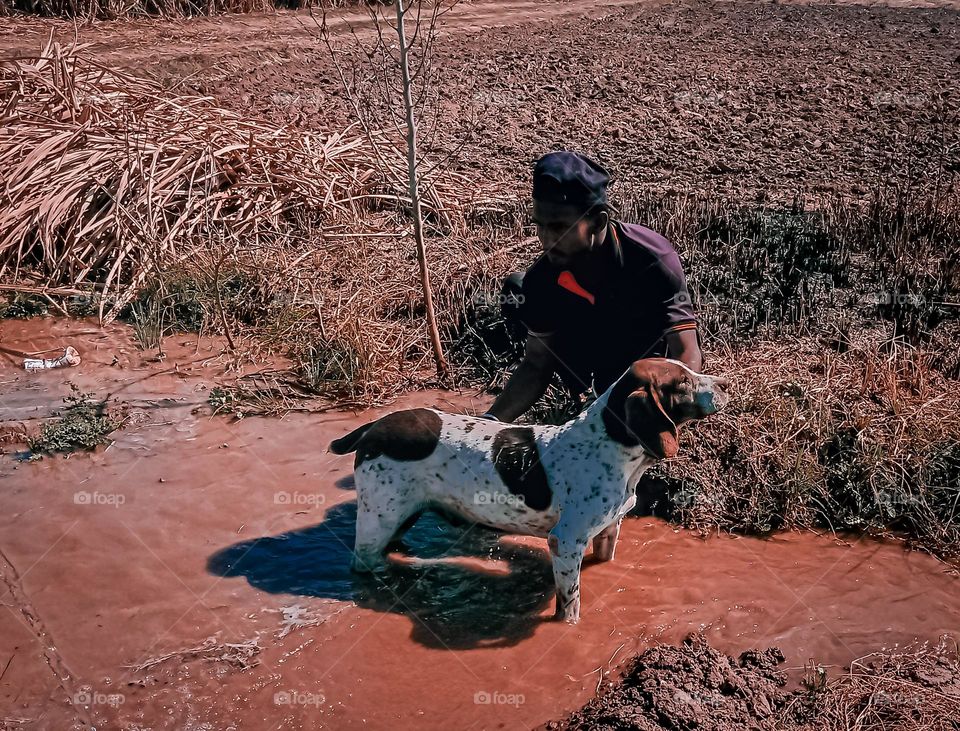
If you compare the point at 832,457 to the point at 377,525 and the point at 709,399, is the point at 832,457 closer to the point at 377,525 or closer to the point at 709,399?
the point at 709,399

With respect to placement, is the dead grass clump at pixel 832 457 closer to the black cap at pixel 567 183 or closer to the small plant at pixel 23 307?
the black cap at pixel 567 183

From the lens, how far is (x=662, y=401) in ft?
12.4

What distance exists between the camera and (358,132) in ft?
31.0

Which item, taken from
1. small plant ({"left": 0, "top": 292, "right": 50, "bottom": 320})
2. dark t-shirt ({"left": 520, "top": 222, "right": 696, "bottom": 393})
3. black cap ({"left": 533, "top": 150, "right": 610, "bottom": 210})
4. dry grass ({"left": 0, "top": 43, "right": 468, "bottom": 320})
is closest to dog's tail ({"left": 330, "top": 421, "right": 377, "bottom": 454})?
dark t-shirt ({"left": 520, "top": 222, "right": 696, "bottom": 393})

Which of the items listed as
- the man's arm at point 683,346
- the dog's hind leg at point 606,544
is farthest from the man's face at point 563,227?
the dog's hind leg at point 606,544

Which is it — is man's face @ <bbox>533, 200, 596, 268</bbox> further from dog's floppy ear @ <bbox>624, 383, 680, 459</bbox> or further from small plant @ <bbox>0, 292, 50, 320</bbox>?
small plant @ <bbox>0, 292, 50, 320</bbox>

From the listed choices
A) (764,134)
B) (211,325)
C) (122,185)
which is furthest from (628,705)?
(764,134)

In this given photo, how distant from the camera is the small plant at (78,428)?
5.52m

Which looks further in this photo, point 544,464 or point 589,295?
point 589,295

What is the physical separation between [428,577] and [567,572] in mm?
770

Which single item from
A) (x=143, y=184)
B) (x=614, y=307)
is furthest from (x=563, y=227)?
(x=143, y=184)

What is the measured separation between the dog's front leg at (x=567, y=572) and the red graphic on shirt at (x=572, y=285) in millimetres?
1243

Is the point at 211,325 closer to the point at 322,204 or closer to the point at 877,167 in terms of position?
the point at 322,204

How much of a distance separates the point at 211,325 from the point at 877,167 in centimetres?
585
